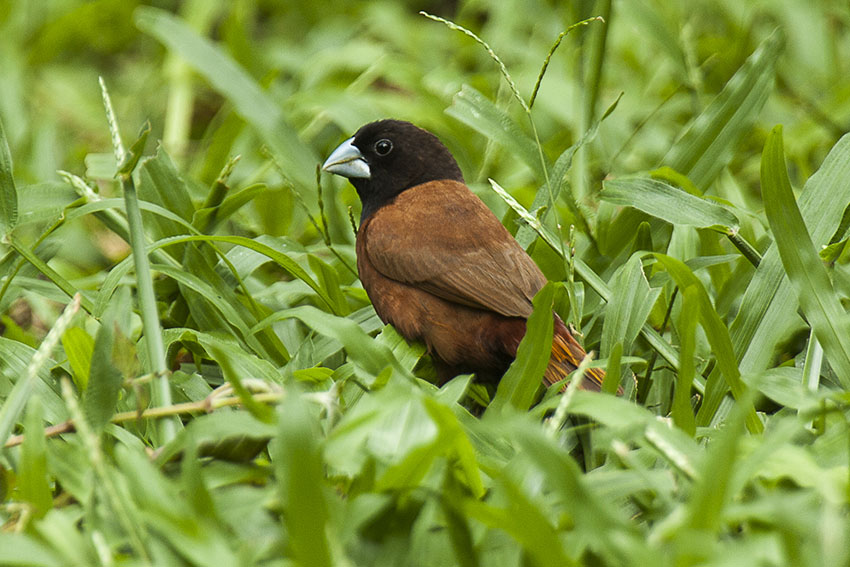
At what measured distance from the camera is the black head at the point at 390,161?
8.86 ft

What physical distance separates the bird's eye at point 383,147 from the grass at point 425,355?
24 centimetres

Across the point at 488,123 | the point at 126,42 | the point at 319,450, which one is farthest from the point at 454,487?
the point at 126,42

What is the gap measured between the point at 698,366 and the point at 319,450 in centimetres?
114

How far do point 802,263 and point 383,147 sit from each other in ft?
4.31

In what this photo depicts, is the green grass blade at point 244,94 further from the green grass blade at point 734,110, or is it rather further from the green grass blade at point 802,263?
the green grass blade at point 802,263

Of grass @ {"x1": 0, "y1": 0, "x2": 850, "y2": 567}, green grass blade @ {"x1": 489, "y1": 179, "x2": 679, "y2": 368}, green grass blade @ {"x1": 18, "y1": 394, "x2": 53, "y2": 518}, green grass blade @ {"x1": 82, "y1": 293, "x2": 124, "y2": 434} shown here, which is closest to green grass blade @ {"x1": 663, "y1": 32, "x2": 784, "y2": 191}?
grass @ {"x1": 0, "y1": 0, "x2": 850, "y2": 567}

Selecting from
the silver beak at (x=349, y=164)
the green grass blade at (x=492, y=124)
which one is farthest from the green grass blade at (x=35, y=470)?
the silver beak at (x=349, y=164)

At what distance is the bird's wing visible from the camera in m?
2.15

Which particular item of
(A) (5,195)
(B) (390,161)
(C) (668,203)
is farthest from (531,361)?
(A) (5,195)

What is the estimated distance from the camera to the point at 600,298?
2250 mm

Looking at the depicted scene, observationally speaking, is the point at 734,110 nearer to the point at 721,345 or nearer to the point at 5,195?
the point at 721,345

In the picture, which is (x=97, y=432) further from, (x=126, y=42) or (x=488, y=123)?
(x=126, y=42)

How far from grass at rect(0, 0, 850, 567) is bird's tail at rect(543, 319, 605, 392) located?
0.22ft

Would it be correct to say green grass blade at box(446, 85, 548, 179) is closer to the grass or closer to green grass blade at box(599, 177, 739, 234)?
the grass
